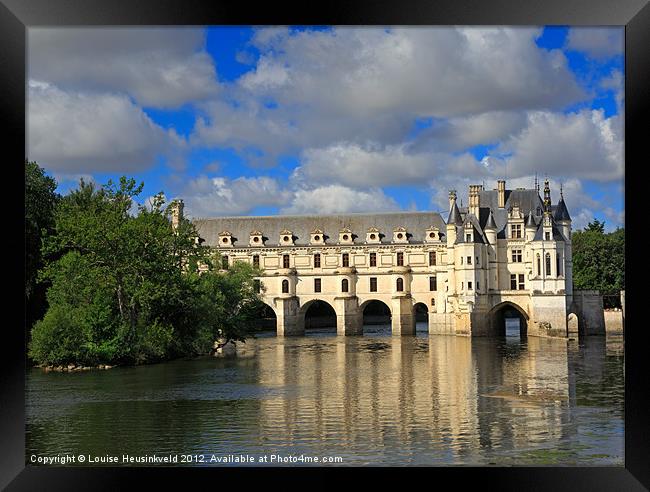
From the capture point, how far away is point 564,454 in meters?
10.9

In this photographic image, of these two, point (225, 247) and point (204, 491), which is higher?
point (225, 247)

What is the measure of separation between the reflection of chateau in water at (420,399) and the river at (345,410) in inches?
1.2

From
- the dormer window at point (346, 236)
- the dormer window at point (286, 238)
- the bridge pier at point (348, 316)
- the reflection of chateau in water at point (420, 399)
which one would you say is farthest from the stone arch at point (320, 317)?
the reflection of chateau in water at point (420, 399)

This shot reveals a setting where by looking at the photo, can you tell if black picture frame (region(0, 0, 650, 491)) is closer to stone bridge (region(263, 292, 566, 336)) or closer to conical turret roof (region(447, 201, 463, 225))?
stone bridge (region(263, 292, 566, 336))

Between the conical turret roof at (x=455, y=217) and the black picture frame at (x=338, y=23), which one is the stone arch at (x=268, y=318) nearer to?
the conical turret roof at (x=455, y=217)

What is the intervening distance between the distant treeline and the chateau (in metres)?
13.9

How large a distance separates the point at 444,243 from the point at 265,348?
15773mm

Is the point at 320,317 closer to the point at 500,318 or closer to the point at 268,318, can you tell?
the point at 268,318

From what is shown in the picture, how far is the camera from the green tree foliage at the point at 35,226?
24.6m

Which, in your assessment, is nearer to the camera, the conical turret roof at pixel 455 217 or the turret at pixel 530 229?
the turret at pixel 530 229

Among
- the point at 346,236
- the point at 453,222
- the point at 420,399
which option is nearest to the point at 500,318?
the point at 453,222

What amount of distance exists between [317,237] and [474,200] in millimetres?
9751
